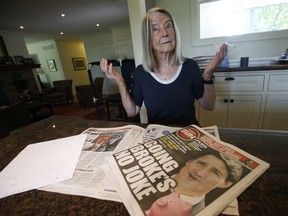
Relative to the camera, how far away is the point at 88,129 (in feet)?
2.04

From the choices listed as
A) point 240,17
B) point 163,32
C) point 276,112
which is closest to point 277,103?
point 276,112

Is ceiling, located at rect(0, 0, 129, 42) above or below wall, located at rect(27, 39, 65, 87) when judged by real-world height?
above

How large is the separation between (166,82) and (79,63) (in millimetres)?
6956

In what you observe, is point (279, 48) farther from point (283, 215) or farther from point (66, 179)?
point (66, 179)

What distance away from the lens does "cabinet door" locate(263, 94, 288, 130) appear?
1474 mm

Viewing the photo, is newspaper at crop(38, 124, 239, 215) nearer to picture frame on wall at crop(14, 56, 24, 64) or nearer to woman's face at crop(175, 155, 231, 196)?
woman's face at crop(175, 155, 231, 196)

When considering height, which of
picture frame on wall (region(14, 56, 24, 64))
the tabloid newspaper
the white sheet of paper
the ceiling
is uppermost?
the ceiling

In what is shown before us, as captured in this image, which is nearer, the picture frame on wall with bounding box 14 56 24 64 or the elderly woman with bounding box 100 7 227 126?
the elderly woman with bounding box 100 7 227 126

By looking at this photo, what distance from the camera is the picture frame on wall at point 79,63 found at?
6.68m

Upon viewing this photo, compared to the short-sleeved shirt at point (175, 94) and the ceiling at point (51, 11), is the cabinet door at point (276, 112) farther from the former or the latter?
the ceiling at point (51, 11)

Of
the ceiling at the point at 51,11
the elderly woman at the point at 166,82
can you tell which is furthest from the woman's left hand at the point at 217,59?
the ceiling at the point at 51,11

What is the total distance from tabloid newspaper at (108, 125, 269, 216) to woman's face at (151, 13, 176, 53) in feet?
2.08

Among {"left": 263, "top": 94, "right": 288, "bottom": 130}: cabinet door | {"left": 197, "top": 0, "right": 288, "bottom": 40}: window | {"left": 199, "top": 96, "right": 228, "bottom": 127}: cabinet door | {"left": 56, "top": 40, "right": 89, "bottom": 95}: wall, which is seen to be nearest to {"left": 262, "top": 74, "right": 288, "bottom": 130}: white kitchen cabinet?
{"left": 263, "top": 94, "right": 288, "bottom": 130}: cabinet door

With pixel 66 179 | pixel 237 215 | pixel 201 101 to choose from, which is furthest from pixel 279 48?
pixel 66 179
